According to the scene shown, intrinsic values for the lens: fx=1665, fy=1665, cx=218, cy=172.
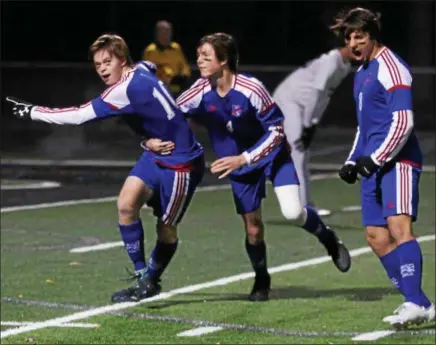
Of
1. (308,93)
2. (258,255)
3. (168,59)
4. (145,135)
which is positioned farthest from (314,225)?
(168,59)

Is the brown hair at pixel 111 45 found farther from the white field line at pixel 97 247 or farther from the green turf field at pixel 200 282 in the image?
the white field line at pixel 97 247

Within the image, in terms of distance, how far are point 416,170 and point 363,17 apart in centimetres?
105

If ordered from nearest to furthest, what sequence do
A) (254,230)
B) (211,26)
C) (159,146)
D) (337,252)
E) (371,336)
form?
(159,146)
(371,336)
(254,230)
(337,252)
(211,26)

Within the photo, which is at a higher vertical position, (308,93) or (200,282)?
(308,93)

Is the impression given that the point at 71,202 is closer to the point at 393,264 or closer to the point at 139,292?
the point at 139,292

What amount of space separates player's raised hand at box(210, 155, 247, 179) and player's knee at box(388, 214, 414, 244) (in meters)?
1.11

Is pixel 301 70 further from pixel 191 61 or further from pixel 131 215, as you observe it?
pixel 191 61

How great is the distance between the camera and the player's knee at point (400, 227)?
10383 millimetres

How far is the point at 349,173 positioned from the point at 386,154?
0.88 feet

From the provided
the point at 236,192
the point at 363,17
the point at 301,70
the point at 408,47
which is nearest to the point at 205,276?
the point at 236,192

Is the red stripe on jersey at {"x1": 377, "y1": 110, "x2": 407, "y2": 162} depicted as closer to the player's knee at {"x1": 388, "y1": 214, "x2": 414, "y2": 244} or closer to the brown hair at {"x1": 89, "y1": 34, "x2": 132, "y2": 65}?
the player's knee at {"x1": 388, "y1": 214, "x2": 414, "y2": 244}

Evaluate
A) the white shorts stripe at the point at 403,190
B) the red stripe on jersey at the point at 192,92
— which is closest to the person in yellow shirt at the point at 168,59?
the red stripe on jersey at the point at 192,92

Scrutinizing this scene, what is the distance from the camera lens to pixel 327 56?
51.0 ft

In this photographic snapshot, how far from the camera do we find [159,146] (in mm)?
11070
